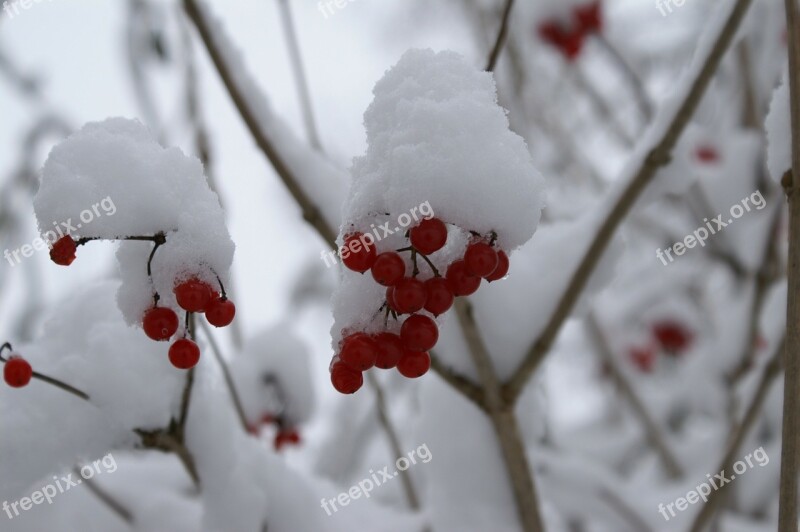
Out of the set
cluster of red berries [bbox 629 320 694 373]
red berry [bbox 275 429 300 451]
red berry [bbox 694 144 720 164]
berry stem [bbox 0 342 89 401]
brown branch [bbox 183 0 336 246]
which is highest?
red berry [bbox 694 144 720 164]

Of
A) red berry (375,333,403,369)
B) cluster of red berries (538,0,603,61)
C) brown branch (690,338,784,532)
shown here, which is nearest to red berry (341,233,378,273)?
red berry (375,333,403,369)

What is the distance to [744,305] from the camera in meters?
2.37

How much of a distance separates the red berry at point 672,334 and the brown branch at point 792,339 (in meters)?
2.86

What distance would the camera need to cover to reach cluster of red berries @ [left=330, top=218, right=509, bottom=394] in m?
0.73

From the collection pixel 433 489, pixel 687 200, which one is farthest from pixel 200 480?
pixel 687 200

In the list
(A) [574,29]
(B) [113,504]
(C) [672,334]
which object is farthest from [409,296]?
(C) [672,334]

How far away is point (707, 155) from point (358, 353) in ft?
9.40

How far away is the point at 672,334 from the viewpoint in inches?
139

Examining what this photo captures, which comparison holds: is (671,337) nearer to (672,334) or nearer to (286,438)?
(672,334)

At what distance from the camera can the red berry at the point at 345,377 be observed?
0.77 meters

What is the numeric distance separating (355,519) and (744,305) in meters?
1.69

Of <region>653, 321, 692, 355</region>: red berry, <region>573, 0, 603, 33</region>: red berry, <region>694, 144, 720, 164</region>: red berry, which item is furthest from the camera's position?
<region>653, 321, 692, 355</region>: red berry

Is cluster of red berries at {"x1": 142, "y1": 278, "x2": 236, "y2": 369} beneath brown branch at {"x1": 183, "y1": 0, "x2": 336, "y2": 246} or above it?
beneath

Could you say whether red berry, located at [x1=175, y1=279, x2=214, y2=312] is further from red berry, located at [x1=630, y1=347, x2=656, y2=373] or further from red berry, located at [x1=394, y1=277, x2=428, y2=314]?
red berry, located at [x1=630, y1=347, x2=656, y2=373]
